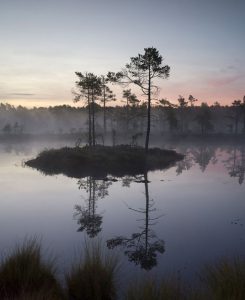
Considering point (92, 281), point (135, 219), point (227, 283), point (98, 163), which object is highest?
point (227, 283)

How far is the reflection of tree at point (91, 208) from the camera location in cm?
1354

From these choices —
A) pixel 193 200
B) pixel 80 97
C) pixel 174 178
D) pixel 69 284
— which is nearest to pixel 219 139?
pixel 80 97

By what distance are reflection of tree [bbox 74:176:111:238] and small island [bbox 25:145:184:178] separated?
16.5 feet

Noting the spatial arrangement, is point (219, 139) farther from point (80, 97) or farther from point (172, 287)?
point (172, 287)

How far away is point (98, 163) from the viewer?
3384 centimetres

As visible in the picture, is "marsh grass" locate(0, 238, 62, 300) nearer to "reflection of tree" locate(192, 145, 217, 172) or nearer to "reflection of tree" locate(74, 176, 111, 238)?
"reflection of tree" locate(74, 176, 111, 238)

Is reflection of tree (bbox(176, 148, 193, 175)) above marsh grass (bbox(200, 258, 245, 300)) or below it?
below

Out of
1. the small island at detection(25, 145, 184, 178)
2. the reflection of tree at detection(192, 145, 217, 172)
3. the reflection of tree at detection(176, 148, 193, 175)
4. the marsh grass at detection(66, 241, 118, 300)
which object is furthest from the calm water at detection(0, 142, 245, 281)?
the reflection of tree at detection(192, 145, 217, 172)

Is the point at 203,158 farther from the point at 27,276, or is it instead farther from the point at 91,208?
the point at 27,276

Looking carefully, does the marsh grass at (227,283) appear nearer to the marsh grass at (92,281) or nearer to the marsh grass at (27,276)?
the marsh grass at (92,281)

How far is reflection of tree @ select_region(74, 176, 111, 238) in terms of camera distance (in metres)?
13.5

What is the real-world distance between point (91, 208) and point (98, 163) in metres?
17.2

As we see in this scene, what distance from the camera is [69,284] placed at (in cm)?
722

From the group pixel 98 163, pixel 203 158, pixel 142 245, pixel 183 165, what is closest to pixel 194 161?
pixel 203 158
